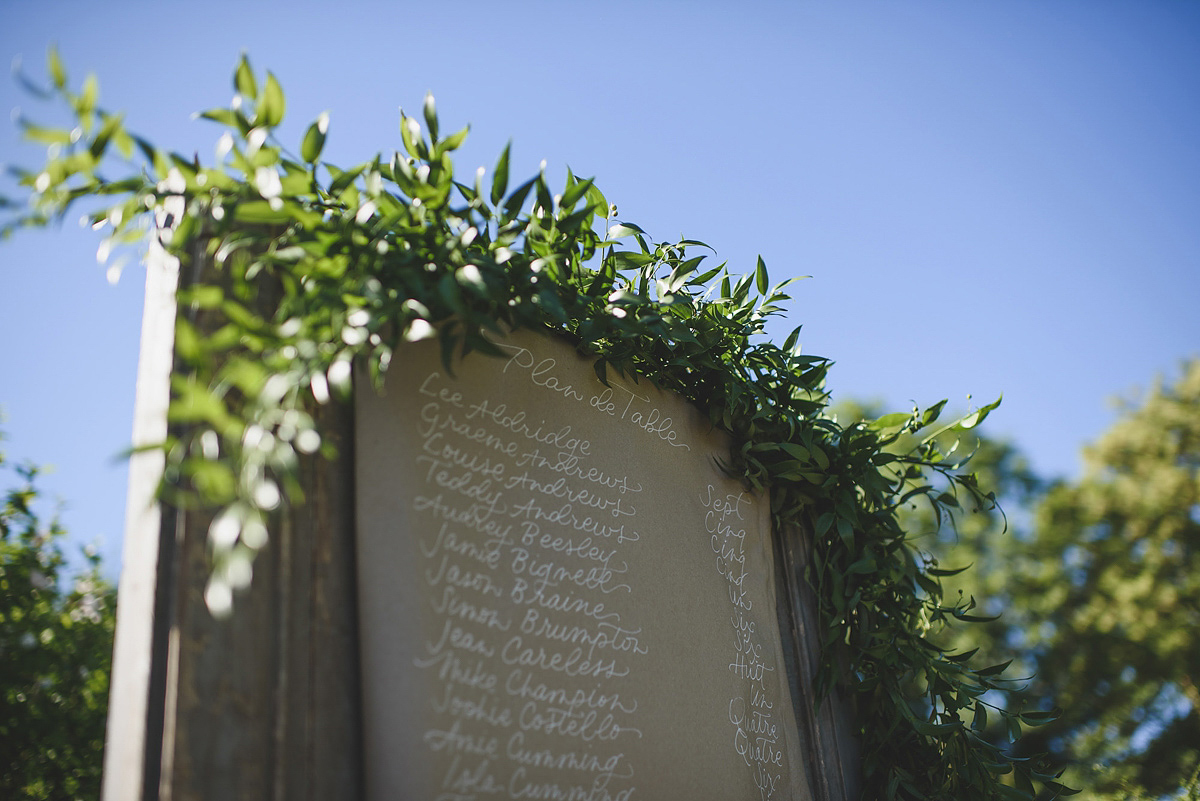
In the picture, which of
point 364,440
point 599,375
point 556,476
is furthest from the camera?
point 599,375

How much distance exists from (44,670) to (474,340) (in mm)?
1526

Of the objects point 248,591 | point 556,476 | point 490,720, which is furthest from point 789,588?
point 248,591

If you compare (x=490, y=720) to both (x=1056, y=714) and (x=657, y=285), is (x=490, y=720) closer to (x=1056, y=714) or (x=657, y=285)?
(x=657, y=285)

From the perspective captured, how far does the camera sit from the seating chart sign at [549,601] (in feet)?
2.79

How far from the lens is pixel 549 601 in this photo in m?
0.99

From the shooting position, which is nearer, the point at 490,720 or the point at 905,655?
the point at 490,720

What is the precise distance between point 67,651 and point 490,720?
1487 mm

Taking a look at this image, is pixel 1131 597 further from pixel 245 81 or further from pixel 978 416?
pixel 245 81

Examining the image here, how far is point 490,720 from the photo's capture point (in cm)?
88

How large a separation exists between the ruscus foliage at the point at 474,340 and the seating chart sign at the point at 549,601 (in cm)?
9

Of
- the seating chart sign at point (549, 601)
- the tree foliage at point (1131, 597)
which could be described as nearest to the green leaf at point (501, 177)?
the seating chart sign at point (549, 601)

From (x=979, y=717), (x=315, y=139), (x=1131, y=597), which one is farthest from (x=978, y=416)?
(x=1131, y=597)

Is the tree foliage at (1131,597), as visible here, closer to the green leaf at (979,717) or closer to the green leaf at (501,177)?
the green leaf at (979,717)

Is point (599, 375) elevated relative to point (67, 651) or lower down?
elevated
